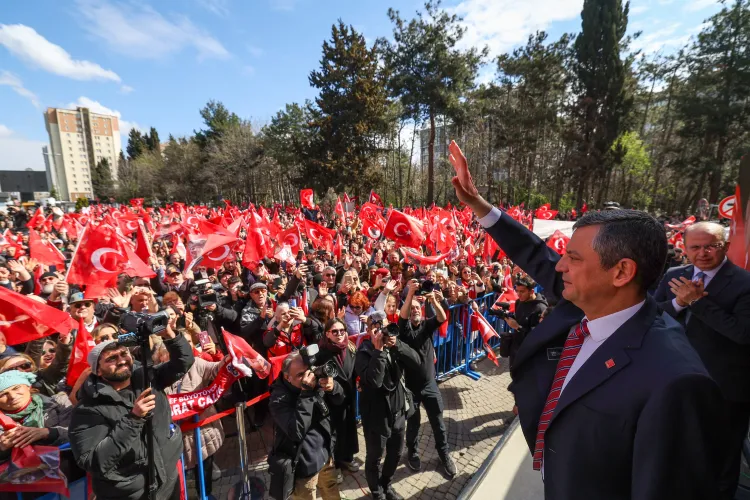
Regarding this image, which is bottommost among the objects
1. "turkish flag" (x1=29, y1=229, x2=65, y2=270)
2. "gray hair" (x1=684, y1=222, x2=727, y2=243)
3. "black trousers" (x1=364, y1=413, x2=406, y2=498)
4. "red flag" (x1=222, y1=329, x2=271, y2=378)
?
"black trousers" (x1=364, y1=413, x2=406, y2=498)

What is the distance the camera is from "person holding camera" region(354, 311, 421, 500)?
313 cm

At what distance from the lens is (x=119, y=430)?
2.22 metres

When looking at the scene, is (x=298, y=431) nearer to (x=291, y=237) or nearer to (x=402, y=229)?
(x=402, y=229)

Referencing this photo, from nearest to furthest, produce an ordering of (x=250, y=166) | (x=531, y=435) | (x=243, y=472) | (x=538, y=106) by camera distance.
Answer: (x=531, y=435)
(x=243, y=472)
(x=538, y=106)
(x=250, y=166)

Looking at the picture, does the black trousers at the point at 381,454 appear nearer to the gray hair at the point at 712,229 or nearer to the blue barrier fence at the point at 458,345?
the blue barrier fence at the point at 458,345

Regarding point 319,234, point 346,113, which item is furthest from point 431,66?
point 319,234

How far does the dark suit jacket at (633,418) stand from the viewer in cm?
103

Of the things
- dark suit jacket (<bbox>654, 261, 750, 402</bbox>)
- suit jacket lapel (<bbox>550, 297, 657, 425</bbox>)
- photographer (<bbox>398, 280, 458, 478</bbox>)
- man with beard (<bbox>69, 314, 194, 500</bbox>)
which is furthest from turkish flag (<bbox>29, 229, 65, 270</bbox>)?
dark suit jacket (<bbox>654, 261, 750, 402</bbox>)

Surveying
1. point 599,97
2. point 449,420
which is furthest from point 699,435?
point 599,97

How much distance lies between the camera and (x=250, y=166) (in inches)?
1626

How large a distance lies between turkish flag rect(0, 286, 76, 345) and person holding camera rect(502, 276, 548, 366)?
456 centimetres

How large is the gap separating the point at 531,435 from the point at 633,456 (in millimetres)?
533

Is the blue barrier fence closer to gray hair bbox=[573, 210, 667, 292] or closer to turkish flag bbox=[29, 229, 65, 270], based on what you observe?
gray hair bbox=[573, 210, 667, 292]

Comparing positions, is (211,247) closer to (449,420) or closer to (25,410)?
(25,410)
